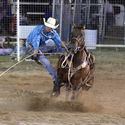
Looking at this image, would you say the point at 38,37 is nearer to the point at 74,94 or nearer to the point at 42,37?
the point at 42,37

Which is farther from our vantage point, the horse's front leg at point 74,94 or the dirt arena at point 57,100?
the horse's front leg at point 74,94

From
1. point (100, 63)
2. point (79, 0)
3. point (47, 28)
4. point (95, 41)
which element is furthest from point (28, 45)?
point (79, 0)

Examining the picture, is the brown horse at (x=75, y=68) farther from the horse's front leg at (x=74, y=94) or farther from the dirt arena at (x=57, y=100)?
the dirt arena at (x=57, y=100)

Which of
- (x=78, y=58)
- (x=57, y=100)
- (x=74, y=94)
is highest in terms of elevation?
(x=78, y=58)

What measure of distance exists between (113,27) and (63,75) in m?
9.04

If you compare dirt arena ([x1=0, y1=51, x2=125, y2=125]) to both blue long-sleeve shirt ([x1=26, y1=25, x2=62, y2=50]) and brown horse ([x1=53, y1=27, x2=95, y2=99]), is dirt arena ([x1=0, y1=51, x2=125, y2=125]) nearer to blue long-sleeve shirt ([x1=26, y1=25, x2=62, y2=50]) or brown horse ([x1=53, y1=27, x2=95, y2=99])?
brown horse ([x1=53, y1=27, x2=95, y2=99])

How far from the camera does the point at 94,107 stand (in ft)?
25.6

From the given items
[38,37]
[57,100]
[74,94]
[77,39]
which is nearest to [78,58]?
[77,39]

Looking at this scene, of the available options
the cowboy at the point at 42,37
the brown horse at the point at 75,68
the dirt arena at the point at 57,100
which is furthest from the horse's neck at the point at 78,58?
the dirt arena at the point at 57,100

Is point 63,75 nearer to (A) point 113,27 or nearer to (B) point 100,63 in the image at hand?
(B) point 100,63

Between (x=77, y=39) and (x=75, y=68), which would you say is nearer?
(x=77, y=39)

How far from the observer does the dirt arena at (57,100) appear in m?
6.38

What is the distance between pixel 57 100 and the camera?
8062mm

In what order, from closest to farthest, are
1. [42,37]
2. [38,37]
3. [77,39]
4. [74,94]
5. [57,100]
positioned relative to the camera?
[77,39] → [74,94] → [38,37] → [42,37] → [57,100]
